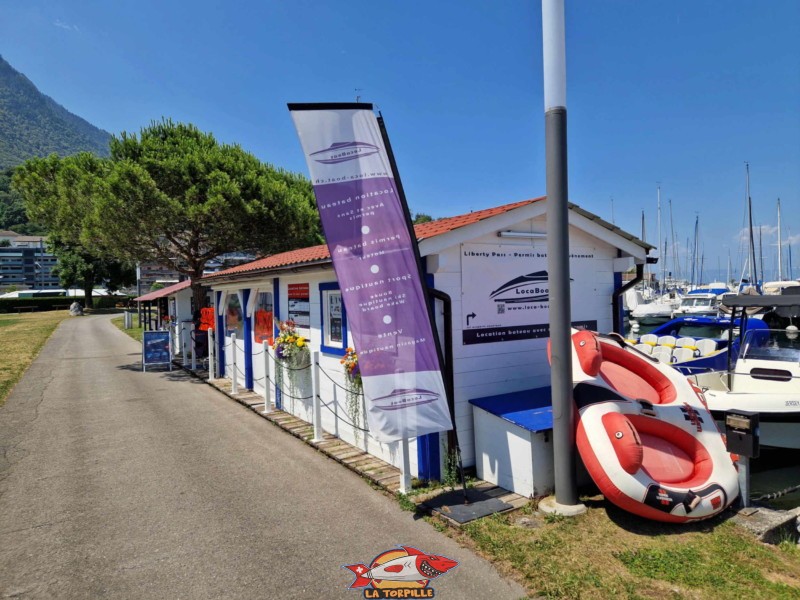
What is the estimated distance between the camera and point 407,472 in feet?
17.5

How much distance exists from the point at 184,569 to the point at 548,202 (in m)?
4.50

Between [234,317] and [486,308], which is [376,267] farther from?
[234,317]

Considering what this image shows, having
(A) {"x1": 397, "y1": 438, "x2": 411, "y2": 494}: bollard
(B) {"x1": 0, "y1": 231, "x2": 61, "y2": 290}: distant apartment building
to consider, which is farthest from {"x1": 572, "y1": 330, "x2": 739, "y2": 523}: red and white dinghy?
(B) {"x1": 0, "y1": 231, "x2": 61, "y2": 290}: distant apartment building

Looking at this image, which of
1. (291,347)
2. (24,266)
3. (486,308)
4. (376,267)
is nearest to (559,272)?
(486,308)

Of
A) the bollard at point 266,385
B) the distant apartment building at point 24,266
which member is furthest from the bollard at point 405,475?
the distant apartment building at point 24,266

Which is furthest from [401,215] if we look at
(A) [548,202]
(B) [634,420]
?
(B) [634,420]

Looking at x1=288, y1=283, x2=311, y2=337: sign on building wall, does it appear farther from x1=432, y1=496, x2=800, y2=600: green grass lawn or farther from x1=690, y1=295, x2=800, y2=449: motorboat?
x1=690, y1=295, x2=800, y2=449: motorboat

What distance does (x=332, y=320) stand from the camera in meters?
7.58

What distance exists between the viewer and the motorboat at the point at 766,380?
596 centimetres

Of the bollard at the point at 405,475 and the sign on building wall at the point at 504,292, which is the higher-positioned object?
the sign on building wall at the point at 504,292

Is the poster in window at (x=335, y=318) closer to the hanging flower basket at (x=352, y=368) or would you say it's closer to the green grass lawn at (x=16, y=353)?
the hanging flower basket at (x=352, y=368)

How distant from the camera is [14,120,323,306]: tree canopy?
46.4 feet

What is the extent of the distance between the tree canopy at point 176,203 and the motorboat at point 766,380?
1269cm

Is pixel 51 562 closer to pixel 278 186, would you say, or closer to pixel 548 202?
pixel 548 202
